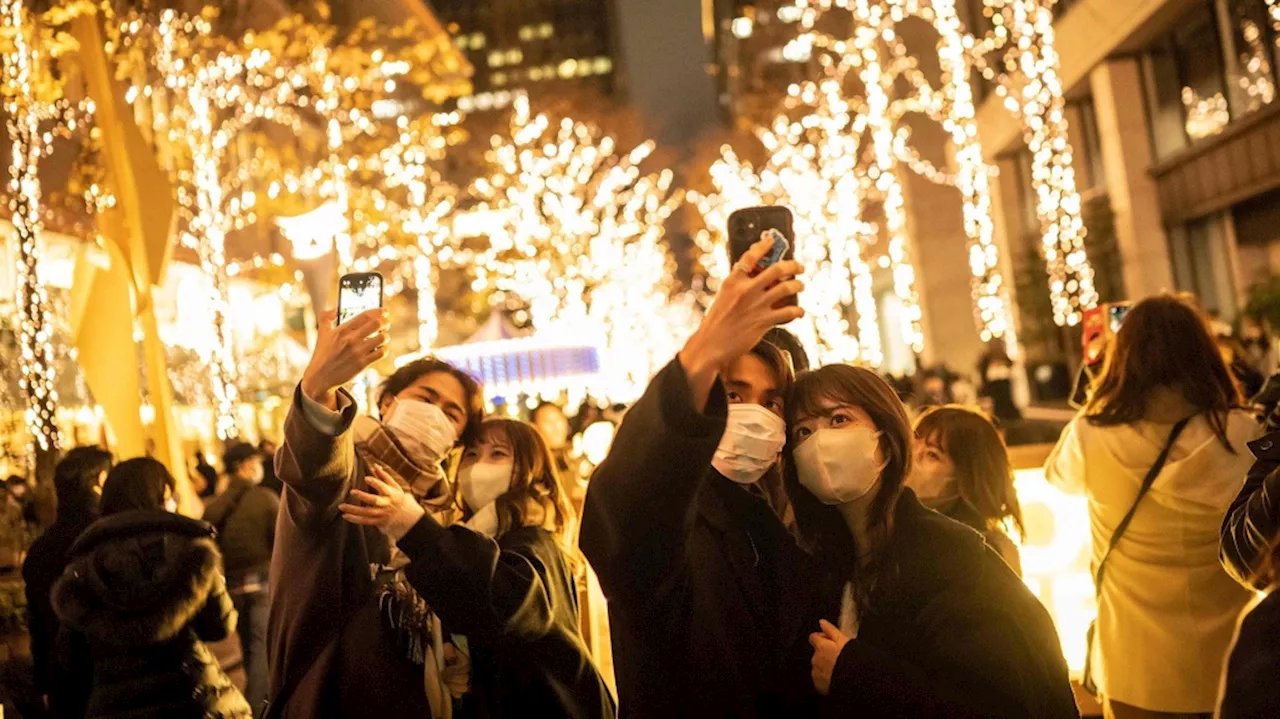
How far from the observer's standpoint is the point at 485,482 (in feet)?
12.2

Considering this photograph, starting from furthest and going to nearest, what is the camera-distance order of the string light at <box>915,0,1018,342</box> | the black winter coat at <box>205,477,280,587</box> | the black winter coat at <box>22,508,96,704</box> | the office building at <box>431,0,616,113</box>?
1. the office building at <box>431,0,616,113</box>
2. the string light at <box>915,0,1018,342</box>
3. the black winter coat at <box>205,477,280,587</box>
4. the black winter coat at <box>22,508,96,704</box>

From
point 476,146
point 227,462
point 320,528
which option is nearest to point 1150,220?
point 227,462

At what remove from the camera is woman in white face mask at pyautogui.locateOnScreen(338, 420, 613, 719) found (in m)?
3.05

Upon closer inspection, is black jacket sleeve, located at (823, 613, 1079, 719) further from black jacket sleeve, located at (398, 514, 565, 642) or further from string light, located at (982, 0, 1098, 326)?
string light, located at (982, 0, 1098, 326)

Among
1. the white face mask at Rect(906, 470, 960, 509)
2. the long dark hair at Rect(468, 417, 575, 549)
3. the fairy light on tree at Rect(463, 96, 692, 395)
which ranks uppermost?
the fairy light on tree at Rect(463, 96, 692, 395)

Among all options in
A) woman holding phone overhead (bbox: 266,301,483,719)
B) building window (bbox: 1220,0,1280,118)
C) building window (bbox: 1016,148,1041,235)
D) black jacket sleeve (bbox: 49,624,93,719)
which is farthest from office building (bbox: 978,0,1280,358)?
woman holding phone overhead (bbox: 266,301,483,719)

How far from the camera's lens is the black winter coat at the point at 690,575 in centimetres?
213

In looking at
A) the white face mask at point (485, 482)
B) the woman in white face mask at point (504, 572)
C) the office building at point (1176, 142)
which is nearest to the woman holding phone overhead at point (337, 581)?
the woman in white face mask at point (504, 572)

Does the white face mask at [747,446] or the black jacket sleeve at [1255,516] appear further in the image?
the white face mask at [747,446]

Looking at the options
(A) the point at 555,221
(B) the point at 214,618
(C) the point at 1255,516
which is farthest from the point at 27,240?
(A) the point at 555,221

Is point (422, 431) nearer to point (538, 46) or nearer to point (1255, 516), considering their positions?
point (1255, 516)

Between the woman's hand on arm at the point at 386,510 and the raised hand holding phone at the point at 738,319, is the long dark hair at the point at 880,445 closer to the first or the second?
the raised hand holding phone at the point at 738,319

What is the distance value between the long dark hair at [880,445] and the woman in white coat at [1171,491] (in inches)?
76.3

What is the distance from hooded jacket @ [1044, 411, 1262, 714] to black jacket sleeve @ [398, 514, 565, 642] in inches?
84.1
